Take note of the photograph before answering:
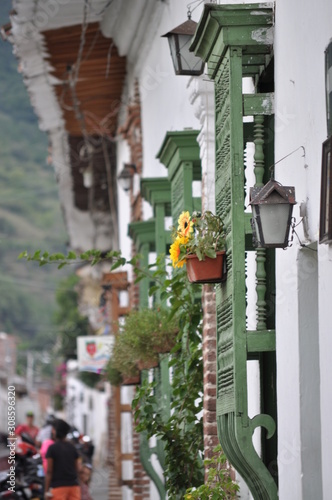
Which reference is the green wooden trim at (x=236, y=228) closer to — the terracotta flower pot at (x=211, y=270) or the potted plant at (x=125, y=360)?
the terracotta flower pot at (x=211, y=270)

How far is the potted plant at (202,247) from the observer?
7.66 meters

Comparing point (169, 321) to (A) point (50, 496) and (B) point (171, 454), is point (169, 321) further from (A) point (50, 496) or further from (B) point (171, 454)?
(A) point (50, 496)

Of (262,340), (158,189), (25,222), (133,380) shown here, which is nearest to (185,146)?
(158,189)

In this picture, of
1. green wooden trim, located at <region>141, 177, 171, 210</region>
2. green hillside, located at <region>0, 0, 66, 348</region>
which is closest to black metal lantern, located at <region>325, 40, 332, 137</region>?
green wooden trim, located at <region>141, 177, 171, 210</region>

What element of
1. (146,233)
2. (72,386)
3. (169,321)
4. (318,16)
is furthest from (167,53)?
(72,386)

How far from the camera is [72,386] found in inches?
2281

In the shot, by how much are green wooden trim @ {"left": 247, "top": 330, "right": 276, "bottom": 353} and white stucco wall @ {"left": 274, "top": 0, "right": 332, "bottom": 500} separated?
0.63ft

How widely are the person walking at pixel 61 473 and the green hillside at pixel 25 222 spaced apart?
11343 centimetres

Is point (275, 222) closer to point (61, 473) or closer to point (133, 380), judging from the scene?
point (61, 473)

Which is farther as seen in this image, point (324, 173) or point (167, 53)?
point (167, 53)

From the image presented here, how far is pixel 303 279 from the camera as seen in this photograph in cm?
689

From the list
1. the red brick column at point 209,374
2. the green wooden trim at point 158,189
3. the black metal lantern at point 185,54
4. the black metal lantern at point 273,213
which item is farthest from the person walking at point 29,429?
the black metal lantern at point 273,213

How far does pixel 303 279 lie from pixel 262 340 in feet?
2.28

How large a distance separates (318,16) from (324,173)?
90cm
